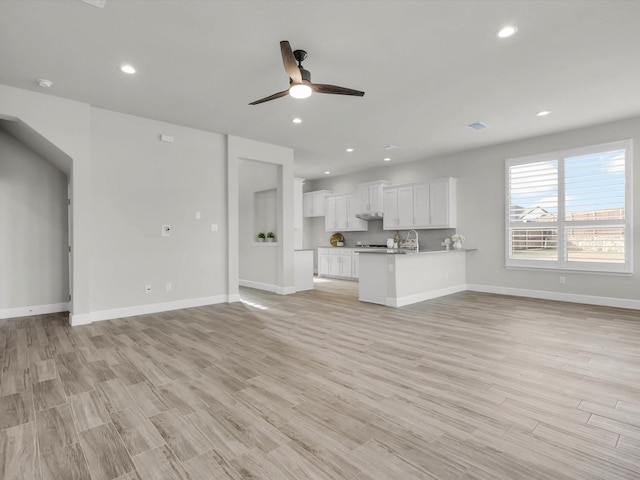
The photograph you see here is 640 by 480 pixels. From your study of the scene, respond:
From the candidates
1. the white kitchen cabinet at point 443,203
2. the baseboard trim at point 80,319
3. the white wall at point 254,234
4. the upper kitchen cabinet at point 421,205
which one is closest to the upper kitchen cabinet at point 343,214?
the upper kitchen cabinet at point 421,205

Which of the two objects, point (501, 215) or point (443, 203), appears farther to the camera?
point (443, 203)

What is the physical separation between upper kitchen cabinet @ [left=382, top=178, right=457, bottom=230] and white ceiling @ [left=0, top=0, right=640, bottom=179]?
79.3 inches

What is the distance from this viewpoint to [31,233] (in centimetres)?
498

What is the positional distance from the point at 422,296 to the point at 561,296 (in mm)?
2488

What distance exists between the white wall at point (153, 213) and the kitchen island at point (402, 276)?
8.65ft

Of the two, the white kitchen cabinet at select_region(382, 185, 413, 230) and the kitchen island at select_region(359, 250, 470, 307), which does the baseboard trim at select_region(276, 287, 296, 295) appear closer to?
the kitchen island at select_region(359, 250, 470, 307)

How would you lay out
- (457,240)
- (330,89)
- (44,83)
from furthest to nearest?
(457,240) < (44,83) < (330,89)

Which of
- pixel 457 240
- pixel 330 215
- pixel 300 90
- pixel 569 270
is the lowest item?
pixel 569 270

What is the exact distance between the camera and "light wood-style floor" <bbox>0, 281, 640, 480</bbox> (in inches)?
67.9

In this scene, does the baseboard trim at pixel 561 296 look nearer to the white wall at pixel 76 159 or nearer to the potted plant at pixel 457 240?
the potted plant at pixel 457 240

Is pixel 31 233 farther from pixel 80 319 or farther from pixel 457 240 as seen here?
pixel 457 240

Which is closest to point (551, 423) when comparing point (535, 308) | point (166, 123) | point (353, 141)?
point (535, 308)

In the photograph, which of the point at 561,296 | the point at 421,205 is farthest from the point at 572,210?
the point at 421,205

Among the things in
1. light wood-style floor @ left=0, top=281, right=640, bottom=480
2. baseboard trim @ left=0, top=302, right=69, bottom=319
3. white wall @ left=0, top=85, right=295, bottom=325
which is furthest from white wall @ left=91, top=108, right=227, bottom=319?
baseboard trim @ left=0, top=302, right=69, bottom=319
